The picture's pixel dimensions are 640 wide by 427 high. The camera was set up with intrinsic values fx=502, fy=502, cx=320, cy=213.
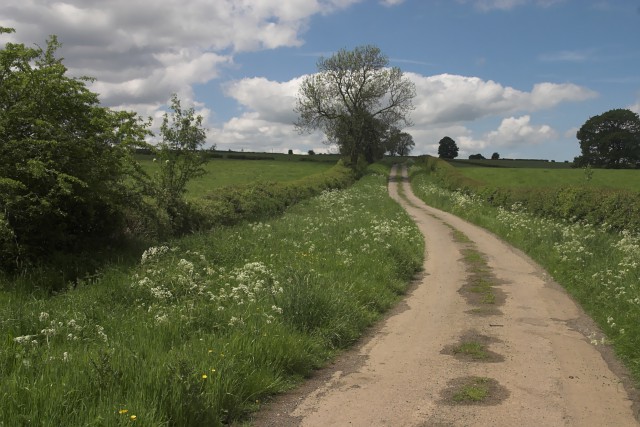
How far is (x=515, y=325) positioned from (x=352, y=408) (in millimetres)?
4306

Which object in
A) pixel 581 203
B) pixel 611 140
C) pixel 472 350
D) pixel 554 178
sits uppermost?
pixel 611 140

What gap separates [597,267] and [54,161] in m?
12.0

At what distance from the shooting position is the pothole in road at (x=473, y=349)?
6.75 meters

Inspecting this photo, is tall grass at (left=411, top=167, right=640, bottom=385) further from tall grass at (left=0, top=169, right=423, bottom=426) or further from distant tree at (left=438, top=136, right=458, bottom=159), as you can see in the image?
distant tree at (left=438, top=136, right=458, bottom=159)

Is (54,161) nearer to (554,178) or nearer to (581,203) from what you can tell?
(581,203)

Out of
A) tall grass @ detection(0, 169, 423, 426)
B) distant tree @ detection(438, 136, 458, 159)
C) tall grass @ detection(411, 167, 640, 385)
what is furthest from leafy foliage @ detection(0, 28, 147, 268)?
distant tree @ detection(438, 136, 458, 159)

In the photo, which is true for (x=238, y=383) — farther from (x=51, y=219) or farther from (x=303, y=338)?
(x=51, y=219)

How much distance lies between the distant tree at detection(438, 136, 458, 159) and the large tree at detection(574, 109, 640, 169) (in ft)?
187

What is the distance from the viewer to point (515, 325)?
8414mm

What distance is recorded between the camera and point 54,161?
10.2 meters


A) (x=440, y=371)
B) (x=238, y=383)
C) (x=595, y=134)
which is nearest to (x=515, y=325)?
(x=440, y=371)

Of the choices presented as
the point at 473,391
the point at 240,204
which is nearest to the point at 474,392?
the point at 473,391

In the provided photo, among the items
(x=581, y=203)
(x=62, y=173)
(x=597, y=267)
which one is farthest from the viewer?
(x=581, y=203)

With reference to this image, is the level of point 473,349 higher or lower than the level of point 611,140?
lower
